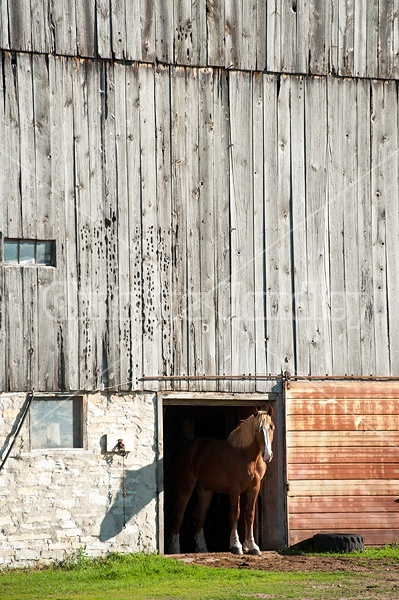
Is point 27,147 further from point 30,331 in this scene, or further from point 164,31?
point 164,31

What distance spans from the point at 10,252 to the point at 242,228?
10.7ft

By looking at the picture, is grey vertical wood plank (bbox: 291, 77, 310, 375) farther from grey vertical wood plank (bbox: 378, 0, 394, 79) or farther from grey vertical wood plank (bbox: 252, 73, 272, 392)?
grey vertical wood plank (bbox: 378, 0, 394, 79)

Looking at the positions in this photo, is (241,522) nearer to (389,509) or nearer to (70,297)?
(389,509)

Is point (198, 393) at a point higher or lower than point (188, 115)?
lower

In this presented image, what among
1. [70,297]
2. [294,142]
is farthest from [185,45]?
[70,297]

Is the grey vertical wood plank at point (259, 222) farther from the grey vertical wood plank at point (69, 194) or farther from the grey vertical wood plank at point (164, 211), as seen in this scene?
the grey vertical wood plank at point (69, 194)

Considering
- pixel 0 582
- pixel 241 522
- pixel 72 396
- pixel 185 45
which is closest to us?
pixel 0 582

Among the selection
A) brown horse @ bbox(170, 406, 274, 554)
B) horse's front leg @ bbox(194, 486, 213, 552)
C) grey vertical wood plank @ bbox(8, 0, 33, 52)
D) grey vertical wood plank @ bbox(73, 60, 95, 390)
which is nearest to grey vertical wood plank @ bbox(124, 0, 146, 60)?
grey vertical wood plank @ bbox(73, 60, 95, 390)

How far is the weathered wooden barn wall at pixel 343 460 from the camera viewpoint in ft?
50.7

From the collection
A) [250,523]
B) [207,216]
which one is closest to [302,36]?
[207,216]

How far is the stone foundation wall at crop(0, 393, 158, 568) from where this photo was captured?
14.0 m

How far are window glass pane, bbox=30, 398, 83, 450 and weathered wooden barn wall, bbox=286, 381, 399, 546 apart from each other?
2996 mm

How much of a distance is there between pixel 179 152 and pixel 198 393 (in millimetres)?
3332

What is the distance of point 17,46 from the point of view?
14.8m
